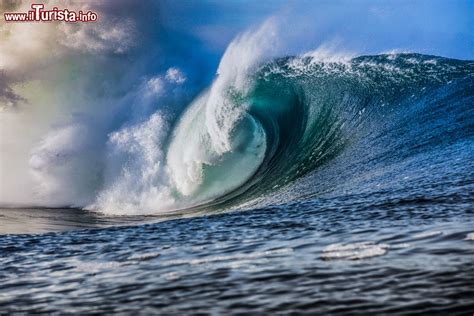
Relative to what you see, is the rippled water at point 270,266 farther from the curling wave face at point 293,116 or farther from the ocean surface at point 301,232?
the curling wave face at point 293,116

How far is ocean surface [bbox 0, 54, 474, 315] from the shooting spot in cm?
455

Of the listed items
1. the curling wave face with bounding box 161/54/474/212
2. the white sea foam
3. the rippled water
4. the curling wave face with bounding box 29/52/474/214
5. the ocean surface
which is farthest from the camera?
the curling wave face with bounding box 161/54/474/212

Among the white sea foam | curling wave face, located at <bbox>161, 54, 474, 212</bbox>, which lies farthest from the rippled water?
curling wave face, located at <bbox>161, 54, 474, 212</bbox>

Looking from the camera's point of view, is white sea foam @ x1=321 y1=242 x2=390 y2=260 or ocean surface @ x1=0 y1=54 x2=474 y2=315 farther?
white sea foam @ x1=321 y1=242 x2=390 y2=260

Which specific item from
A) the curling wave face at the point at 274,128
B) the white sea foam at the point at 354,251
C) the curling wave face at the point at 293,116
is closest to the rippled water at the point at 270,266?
the white sea foam at the point at 354,251

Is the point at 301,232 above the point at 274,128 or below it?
below

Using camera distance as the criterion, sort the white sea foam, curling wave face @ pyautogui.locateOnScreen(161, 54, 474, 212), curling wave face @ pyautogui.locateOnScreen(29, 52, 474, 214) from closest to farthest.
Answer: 1. the white sea foam
2. curling wave face @ pyautogui.locateOnScreen(29, 52, 474, 214)
3. curling wave face @ pyautogui.locateOnScreen(161, 54, 474, 212)

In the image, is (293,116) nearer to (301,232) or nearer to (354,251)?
(301,232)

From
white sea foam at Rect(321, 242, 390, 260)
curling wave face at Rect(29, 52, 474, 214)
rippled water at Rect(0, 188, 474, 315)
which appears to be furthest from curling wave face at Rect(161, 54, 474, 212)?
white sea foam at Rect(321, 242, 390, 260)

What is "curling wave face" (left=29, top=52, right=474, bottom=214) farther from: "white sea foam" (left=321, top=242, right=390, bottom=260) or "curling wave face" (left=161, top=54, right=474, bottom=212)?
"white sea foam" (left=321, top=242, right=390, bottom=260)

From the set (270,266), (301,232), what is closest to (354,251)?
(270,266)

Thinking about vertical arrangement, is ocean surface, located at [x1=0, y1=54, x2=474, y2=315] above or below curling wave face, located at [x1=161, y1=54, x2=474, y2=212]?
below

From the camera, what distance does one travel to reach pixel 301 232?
7.17 m

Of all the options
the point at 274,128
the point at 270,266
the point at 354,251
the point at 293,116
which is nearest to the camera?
the point at 270,266
